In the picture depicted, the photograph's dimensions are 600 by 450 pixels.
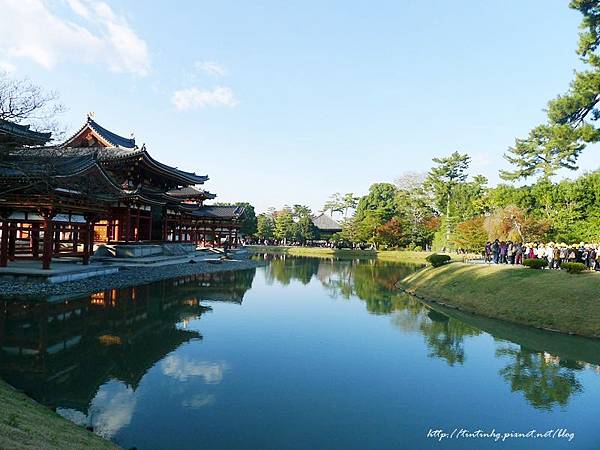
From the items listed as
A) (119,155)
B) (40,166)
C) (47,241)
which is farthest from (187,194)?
(40,166)

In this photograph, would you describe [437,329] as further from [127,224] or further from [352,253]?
[352,253]

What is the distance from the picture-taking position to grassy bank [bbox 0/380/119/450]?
444cm

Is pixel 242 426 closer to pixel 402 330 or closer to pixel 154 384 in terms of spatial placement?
pixel 154 384

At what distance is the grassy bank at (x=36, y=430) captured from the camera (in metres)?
4.44

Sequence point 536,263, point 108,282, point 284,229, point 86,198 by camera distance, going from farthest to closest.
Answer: point 284,229 → point 86,198 → point 108,282 → point 536,263

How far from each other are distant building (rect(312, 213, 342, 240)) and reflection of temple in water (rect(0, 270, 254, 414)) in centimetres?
6197

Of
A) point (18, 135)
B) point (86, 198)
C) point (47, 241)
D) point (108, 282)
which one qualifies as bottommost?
point (108, 282)

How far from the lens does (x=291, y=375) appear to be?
31.6 ft

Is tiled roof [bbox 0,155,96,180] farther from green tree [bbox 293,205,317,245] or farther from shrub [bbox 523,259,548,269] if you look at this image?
green tree [bbox 293,205,317,245]

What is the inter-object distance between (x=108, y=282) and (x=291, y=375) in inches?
573

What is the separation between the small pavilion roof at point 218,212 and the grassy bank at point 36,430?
3903cm

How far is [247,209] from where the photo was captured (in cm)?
7538

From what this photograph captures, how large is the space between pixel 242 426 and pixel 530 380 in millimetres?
7819

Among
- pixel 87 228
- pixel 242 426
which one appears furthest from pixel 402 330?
pixel 87 228
